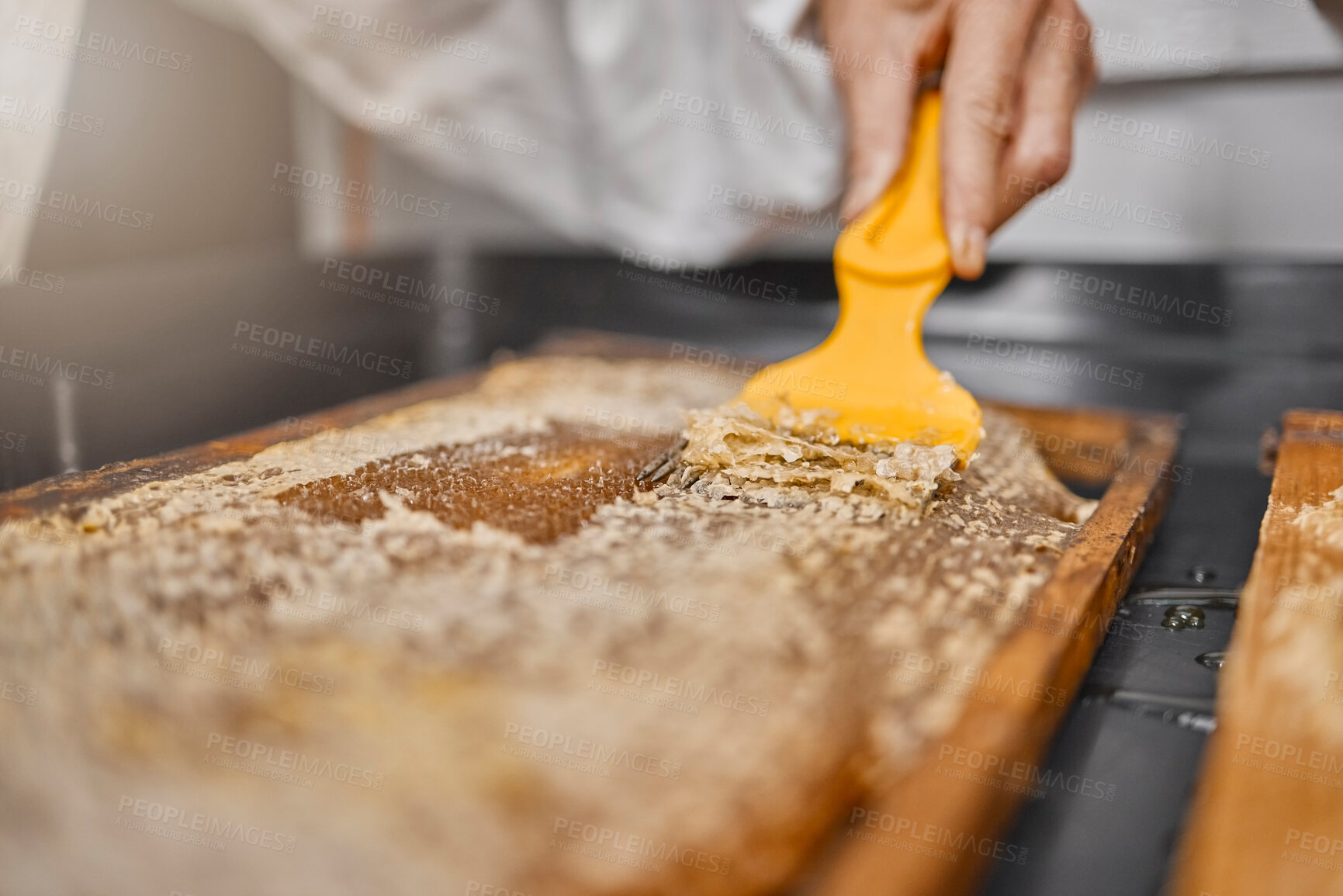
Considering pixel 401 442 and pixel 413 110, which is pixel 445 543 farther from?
pixel 413 110

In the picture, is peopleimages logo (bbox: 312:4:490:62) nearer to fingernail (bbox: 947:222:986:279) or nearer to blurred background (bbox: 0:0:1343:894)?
blurred background (bbox: 0:0:1343:894)

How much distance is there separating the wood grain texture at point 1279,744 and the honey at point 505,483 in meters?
0.40

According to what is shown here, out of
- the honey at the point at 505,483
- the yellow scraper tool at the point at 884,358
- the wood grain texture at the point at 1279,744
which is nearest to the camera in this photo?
the wood grain texture at the point at 1279,744

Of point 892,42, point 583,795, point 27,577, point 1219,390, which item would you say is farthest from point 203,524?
point 1219,390

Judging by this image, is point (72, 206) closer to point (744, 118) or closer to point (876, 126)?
point (744, 118)

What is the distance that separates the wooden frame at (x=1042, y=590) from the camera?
375 mm

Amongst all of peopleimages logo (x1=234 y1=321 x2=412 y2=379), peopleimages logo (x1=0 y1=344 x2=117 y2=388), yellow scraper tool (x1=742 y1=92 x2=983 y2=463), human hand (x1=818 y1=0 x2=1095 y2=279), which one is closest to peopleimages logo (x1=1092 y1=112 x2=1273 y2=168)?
human hand (x1=818 y1=0 x2=1095 y2=279)

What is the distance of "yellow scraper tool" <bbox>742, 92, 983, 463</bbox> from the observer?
77cm

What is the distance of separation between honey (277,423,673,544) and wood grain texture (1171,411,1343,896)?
398 mm

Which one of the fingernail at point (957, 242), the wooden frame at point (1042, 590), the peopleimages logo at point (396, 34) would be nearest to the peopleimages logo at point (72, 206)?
the peopleimages logo at point (396, 34)

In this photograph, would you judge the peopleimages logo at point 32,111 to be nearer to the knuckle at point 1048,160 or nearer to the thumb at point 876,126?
the thumb at point 876,126

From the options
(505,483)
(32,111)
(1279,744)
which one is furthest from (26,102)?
(1279,744)

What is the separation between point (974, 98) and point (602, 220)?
2.21 ft

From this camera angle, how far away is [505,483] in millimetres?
717
